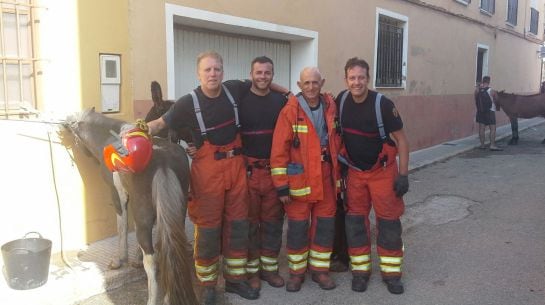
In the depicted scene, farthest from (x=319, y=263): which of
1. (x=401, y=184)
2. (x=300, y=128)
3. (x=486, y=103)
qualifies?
(x=486, y=103)

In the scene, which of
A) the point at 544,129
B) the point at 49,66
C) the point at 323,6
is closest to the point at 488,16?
the point at 544,129

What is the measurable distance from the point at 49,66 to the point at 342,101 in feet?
9.20

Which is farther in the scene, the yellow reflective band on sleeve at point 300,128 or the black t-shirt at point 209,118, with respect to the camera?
the yellow reflective band on sleeve at point 300,128

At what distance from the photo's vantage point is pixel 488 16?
1546 centimetres

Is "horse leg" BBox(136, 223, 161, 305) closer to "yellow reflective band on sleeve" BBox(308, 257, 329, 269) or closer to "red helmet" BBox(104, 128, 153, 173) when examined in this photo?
"red helmet" BBox(104, 128, 153, 173)

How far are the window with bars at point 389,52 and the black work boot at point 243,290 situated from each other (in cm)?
667

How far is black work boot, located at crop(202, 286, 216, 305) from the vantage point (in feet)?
12.8

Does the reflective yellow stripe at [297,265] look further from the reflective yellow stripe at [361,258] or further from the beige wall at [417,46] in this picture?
the beige wall at [417,46]

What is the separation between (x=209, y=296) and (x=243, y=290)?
1.00 feet

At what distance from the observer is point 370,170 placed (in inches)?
163

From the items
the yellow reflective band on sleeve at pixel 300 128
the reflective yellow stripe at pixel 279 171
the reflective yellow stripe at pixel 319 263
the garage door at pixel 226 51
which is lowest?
the reflective yellow stripe at pixel 319 263

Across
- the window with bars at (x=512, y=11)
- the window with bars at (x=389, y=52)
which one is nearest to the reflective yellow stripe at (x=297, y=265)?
the window with bars at (x=389, y=52)

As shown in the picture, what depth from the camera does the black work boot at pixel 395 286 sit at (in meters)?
4.11

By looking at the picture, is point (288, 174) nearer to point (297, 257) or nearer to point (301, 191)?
point (301, 191)
